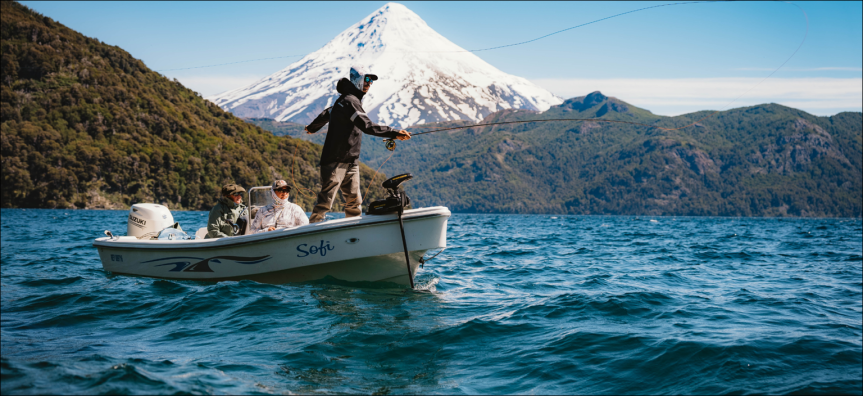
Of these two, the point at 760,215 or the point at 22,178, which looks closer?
the point at 22,178

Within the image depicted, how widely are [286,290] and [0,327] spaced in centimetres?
283

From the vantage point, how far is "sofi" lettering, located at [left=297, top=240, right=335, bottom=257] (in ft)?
21.9

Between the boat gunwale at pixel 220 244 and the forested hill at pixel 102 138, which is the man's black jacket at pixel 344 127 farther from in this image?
the forested hill at pixel 102 138

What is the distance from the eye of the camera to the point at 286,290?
22.6ft

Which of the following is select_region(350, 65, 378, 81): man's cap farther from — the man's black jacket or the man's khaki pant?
the man's khaki pant

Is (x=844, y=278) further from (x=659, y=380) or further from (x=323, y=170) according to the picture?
(x=323, y=170)

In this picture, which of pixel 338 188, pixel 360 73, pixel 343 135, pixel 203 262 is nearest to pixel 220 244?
pixel 203 262

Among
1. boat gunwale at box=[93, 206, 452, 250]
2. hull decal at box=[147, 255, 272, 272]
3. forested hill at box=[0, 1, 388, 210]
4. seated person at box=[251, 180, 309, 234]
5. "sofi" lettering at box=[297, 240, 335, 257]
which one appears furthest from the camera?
forested hill at box=[0, 1, 388, 210]

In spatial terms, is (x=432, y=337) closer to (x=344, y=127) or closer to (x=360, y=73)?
(x=344, y=127)

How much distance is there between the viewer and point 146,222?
9.30m

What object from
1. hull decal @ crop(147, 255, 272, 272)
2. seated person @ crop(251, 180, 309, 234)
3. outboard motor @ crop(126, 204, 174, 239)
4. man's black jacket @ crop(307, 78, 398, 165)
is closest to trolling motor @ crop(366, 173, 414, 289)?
man's black jacket @ crop(307, 78, 398, 165)

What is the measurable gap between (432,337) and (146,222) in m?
6.48

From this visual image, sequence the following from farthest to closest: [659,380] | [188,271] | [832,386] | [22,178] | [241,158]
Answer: [241,158]
[22,178]
[188,271]
[659,380]
[832,386]

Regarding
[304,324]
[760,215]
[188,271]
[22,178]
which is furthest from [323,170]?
[760,215]
